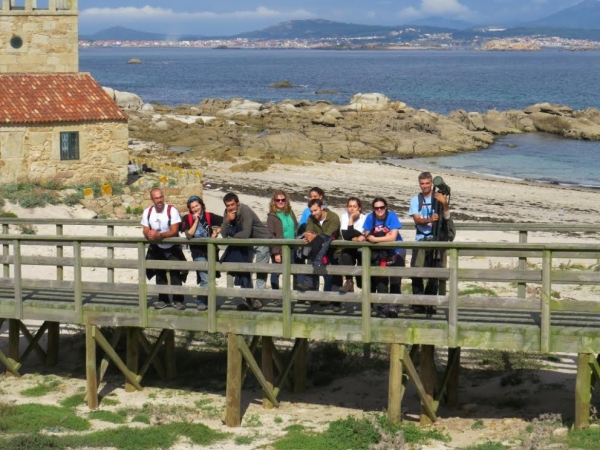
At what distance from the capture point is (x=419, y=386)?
1205 centimetres

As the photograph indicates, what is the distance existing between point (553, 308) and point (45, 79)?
64.9ft

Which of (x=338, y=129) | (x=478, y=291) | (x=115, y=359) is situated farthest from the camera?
(x=338, y=129)

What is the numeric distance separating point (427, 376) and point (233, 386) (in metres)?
2.29

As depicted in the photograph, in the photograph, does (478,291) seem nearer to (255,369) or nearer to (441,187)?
(255,369)

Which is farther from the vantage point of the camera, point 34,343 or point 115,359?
point 34,343

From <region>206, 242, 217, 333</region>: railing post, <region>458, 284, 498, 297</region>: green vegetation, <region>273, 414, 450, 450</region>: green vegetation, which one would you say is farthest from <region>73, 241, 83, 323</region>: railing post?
<region>458, 284, 498, 297</region>: green vegetation

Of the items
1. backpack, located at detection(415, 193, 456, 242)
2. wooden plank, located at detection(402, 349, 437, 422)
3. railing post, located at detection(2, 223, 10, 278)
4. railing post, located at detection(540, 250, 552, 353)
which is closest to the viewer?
railing post, located at detection(540, 250, 552, 353)

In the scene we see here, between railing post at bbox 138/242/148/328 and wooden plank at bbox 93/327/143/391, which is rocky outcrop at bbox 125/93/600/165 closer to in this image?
wooden plank at bbox 93/327/143/391

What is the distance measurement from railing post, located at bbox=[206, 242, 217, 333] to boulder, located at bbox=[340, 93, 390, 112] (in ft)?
200

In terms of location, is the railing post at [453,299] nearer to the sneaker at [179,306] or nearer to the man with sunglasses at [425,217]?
the man with sunglasses at [425,217]

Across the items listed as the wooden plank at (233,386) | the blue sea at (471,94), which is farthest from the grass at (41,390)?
the blue sea at (471,94)

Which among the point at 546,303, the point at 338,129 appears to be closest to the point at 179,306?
the point at 546,303

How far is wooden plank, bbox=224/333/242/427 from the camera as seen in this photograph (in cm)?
1259

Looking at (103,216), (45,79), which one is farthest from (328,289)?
(45,79)
